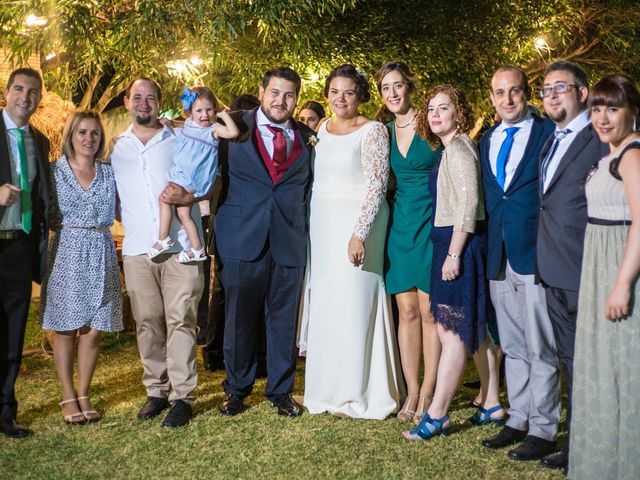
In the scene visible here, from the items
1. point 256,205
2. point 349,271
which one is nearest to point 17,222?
point 256,205

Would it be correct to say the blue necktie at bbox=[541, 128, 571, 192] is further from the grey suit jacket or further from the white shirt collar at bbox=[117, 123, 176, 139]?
the white shirt collar at bbox=[117, 123, 176, 139]

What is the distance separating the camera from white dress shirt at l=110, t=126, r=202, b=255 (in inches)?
200

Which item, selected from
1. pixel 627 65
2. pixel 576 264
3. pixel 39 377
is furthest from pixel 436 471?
pixel 627 65

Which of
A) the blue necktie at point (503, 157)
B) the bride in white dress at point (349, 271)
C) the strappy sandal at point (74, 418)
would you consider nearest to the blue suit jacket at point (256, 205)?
the bride in white dress at point (349, 271)

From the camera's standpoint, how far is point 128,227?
203 inches

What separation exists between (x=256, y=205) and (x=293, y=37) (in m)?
3.39

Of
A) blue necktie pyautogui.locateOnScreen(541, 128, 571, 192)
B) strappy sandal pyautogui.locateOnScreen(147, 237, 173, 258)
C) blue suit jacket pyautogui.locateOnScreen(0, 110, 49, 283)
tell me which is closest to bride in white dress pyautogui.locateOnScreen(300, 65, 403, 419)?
strappy sandal pyautogui.locateOnScreen(147, 237, 173, 258)

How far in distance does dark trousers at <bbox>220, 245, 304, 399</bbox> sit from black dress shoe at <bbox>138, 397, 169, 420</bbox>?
442 mm

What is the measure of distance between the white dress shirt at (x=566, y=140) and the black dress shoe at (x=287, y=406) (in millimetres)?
2144

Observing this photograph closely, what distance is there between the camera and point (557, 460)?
441 centimetres

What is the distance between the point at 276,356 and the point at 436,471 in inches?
56.5

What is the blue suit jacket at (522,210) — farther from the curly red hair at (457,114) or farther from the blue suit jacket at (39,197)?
the blue suit jacket at (39,197)

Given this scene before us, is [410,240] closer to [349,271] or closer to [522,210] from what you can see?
[349,271]

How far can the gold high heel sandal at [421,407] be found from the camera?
203 inches
